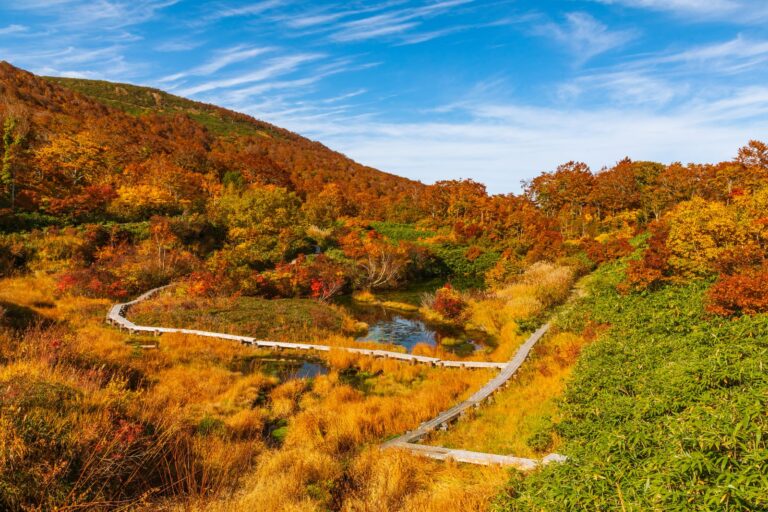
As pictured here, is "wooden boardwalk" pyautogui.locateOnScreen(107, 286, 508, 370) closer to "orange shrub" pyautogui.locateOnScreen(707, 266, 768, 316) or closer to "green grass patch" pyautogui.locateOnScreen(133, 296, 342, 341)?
"green grass patch" pyautogui.locateOnScreen(133, 296, 342, 341)

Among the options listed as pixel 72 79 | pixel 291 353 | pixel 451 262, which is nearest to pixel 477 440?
pixel 291 353

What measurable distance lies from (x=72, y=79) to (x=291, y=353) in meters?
99.9

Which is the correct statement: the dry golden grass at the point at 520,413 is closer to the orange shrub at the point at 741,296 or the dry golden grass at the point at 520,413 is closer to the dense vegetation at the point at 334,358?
the dense vegetation at the point at 334,358

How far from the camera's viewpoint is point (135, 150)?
44.3 m

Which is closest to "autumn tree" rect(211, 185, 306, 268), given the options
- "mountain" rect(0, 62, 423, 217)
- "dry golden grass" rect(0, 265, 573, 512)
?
"mountain" rect(0, 62, 423, 217)

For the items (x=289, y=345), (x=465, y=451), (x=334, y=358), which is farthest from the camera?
Answer: (x=289, y=345)

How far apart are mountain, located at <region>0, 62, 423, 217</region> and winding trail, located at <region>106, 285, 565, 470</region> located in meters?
17.0

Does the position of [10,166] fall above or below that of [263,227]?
above

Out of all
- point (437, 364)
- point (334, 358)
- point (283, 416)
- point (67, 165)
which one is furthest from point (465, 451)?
point (67, 165)

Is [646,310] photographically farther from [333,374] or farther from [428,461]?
[333,374]

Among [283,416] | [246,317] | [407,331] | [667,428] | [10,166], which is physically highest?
[10,166]

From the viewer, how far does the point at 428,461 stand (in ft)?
24.1

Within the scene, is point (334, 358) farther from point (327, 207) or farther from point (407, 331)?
point (327, 207)

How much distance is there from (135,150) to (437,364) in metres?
44.6
